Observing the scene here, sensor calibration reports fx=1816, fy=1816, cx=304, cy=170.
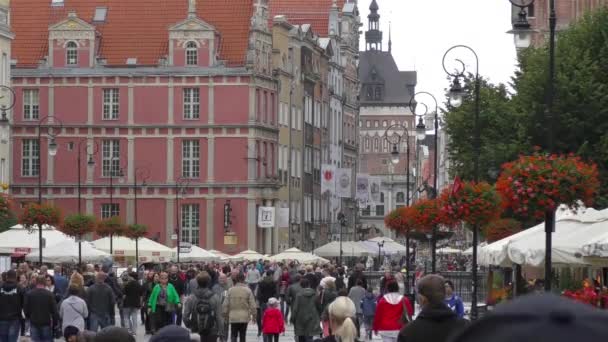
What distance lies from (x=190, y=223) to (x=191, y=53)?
913cm

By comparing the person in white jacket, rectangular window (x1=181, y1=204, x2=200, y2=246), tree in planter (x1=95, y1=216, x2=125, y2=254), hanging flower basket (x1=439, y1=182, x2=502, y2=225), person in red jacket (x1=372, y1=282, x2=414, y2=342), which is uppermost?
hanging flower basket (x1=439, y1=182, x2=502, y2=225)

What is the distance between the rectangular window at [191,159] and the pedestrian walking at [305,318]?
70448 mm

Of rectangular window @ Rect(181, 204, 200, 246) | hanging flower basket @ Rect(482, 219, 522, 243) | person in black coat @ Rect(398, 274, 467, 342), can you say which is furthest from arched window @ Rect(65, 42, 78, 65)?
person in black coat @ Rect(398, 274, 467, 342)

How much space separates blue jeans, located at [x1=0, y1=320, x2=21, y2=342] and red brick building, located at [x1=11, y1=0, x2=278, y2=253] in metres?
69.8

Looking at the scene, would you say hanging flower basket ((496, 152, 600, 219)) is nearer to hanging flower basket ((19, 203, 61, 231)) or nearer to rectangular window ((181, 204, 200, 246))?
hanging flower basket ((19, 203, 61, 231))

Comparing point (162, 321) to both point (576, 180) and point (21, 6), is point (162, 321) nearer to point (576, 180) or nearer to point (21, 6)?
point (576, 180)

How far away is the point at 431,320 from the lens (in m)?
8.94

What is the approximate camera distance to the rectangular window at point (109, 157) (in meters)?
97.4

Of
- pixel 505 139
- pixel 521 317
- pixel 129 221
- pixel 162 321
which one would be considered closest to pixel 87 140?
pixel 129 221

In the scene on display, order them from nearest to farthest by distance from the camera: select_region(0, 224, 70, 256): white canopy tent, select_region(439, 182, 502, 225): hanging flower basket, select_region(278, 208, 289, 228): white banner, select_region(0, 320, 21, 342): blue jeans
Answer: select_region(0, 320, 21, 342): blue jeans
select_region(439, 182, 502, 225): hanging flower basket
select_region(0, 224, 70, 256): white canopy tent
select_region(278, 208, 289, 228): white banner

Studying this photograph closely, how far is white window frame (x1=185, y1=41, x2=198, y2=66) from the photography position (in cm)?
9494

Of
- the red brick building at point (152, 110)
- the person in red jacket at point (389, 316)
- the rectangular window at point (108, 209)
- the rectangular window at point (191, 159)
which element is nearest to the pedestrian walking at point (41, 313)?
the person in red jacket at point (389, 316)

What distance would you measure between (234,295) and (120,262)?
5072cm

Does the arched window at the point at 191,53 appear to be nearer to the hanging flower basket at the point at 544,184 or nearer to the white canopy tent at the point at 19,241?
the white canopy tent at the point at 19,241
